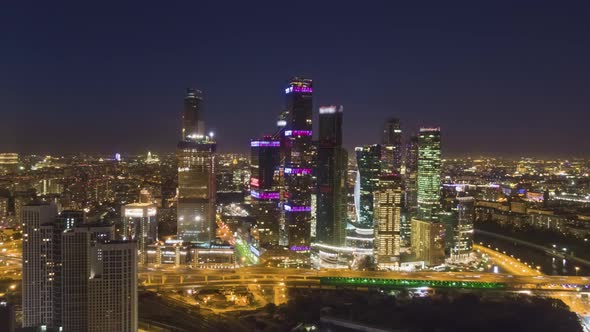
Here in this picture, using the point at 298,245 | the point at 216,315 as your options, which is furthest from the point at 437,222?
the point at 216,315

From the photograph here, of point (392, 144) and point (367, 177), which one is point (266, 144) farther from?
point (392, 144)

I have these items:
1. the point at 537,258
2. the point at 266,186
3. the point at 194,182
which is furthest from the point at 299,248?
the point at 537,258

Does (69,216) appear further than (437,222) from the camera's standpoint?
No

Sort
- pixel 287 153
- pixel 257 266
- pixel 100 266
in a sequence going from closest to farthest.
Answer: pixel 100 266 → pixel 257 266 → pixel 287 153

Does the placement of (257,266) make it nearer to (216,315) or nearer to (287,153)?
(216,315)

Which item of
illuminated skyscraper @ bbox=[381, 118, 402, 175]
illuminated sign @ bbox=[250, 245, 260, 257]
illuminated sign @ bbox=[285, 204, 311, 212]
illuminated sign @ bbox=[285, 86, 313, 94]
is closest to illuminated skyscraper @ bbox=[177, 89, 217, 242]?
illuminated sign @ bbox=[250, 245, 260, 257]

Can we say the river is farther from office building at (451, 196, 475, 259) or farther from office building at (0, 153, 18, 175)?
office building at (0, 153, 18, 175)
